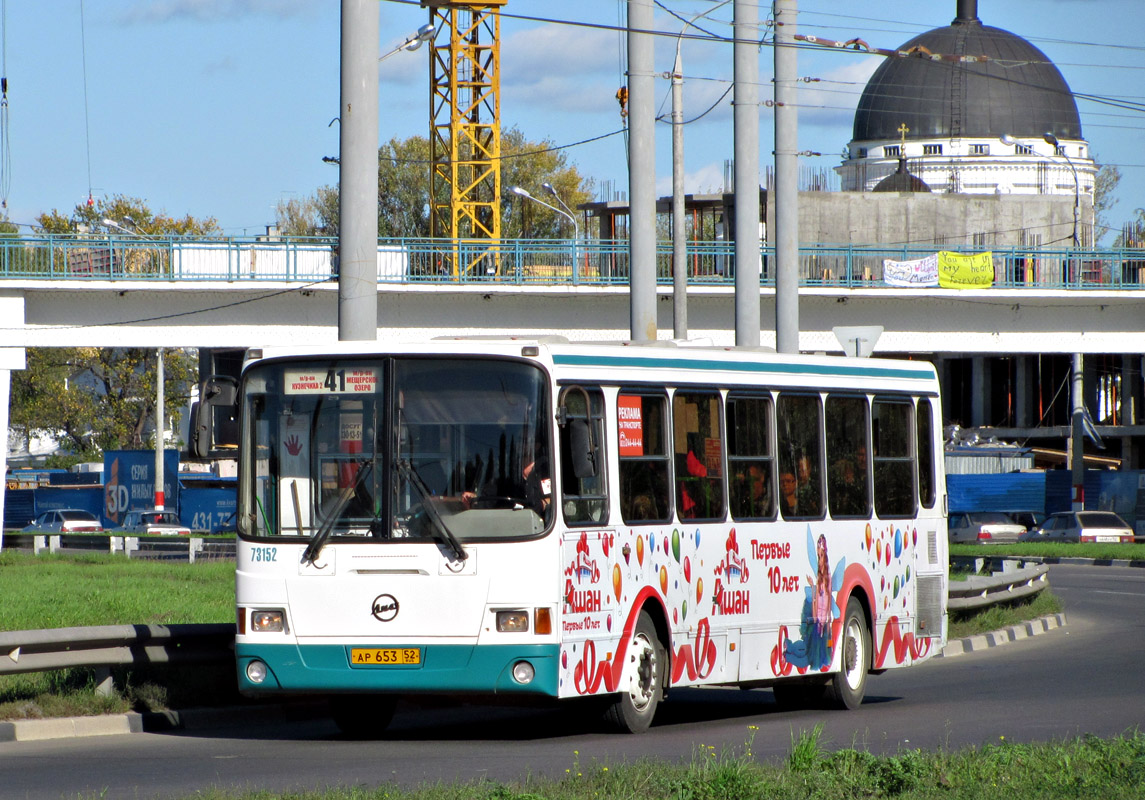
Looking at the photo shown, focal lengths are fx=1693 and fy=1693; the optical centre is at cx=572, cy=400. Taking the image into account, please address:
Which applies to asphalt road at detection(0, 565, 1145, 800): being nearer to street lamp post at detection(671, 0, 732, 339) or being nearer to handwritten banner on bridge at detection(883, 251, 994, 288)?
street lamp post at detection(671, 0, 732, 339)

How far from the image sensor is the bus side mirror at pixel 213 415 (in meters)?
10.5

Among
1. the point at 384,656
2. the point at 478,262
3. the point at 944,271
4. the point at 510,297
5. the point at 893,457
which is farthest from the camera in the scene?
the point at 944,271

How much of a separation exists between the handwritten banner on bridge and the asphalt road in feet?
72.0

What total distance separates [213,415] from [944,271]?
2947 cm

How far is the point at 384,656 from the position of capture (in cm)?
1038

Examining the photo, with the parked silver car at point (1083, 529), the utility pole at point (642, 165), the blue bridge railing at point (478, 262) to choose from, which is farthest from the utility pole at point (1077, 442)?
the utility pole at point (642, 165)

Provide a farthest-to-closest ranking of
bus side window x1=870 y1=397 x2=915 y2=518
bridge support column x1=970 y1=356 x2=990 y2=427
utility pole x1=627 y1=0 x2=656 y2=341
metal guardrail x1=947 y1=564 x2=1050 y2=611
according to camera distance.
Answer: bridge support column x1=970 y1=356 x2=990 y2=427 < metal guardrail x1=947 y1=564 x2=1050 y2=611 < utility pole x1=627 y1=0 x2=656 y2=341 < bus side window x1=870 y1=397 x2=915 y2=518

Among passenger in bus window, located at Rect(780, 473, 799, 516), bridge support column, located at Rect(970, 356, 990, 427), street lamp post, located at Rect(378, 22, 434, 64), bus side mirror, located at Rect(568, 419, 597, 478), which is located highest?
street lamp post, located at Rect(378, 22, 434, 64)

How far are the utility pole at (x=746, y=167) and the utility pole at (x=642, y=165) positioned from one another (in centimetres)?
141

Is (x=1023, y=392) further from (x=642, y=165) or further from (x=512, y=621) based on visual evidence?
(x=512, y=621)

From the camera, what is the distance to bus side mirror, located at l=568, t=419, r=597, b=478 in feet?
33.8

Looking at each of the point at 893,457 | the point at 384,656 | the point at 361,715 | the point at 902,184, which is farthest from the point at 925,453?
the point at 902,184

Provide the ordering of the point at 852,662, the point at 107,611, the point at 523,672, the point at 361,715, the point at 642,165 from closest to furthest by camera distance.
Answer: the point at 523,672 → the point at 361,715 → the point at 852,662 → the point at 642,165 → the point at 107,611

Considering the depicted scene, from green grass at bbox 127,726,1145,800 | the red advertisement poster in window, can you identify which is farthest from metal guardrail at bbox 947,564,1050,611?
green grass at bbox 127,726,1145,800
